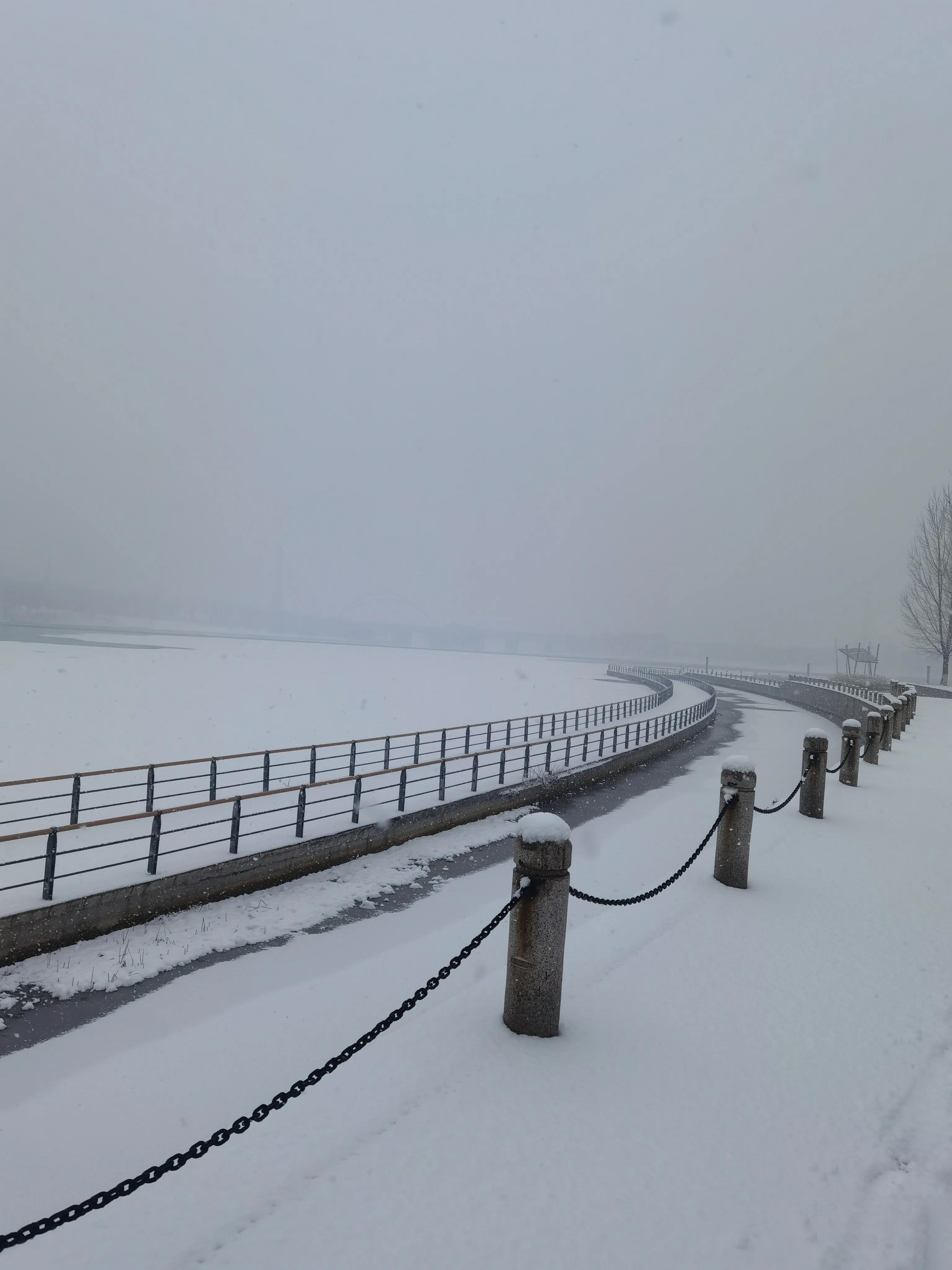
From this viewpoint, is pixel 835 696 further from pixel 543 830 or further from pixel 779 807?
pixel 543 830

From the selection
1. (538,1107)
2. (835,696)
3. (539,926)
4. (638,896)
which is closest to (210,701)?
(835,696)

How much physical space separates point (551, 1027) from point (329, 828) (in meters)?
6.17

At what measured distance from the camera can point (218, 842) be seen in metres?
10.0

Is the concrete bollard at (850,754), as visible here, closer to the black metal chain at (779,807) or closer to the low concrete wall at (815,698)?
the black metal chain at (779,807)

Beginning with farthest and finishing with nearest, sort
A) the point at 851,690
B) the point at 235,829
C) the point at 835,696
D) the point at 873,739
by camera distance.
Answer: the point at 851,690, the point at 835,696, the point at 873,739, the point at 235,829

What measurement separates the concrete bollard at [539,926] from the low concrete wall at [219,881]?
4627 millimetres

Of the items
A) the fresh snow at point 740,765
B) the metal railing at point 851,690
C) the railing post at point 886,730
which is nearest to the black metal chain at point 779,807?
the fresh snow at point 740,765

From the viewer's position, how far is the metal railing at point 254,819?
8023 millimetres

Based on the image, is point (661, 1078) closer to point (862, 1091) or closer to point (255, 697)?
point (862, 1091)

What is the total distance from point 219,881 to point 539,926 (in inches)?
199

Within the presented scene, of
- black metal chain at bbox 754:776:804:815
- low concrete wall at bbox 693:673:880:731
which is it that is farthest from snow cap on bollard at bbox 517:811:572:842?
low concrete wall at bbox 693:673:880:731

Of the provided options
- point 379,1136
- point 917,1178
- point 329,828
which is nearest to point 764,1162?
point 917,1178

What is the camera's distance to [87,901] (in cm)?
716

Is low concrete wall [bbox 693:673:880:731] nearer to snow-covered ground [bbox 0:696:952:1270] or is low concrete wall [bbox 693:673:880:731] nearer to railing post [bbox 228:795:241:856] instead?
snow-covered ground [bbox 0:696:952:1270]
